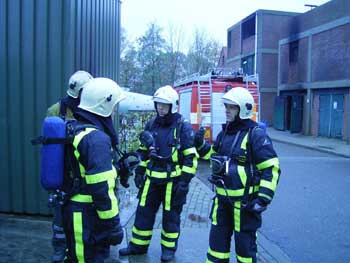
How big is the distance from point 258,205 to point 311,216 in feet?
13.0

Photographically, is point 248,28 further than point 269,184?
Yes

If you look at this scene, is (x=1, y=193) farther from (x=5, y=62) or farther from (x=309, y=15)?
(x=309, y=15)

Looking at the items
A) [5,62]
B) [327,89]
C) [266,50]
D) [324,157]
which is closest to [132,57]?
[266,50]

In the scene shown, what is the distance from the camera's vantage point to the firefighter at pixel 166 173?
4.71 meters

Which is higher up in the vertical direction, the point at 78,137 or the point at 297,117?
the point at 78,137

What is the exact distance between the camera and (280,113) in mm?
29672

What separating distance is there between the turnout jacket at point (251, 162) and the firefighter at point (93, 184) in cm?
122

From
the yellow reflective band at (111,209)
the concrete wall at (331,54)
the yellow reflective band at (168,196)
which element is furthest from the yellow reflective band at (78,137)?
the concrete wall at (331,54)

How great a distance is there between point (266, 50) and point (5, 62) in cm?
3080

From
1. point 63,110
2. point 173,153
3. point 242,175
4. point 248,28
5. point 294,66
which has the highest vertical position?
point 248,28

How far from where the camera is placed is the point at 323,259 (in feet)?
17.1

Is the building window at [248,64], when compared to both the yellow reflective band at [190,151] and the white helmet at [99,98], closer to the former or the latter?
the yellow reflective band at [190,151]

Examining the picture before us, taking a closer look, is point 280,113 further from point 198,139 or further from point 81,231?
point 81,231

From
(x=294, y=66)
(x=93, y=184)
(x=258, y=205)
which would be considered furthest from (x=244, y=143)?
(x=294, y=66)
